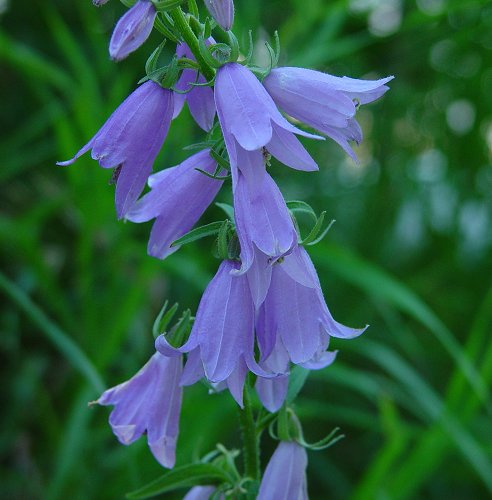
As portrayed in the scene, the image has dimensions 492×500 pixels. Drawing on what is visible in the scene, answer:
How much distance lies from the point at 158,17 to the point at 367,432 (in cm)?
161

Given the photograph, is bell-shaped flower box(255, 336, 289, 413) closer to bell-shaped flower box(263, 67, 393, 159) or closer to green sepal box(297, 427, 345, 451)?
green sepal box(297, 427, 345, 451)

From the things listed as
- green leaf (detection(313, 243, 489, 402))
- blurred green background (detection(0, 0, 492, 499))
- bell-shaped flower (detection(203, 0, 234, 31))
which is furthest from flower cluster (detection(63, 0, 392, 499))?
green leaf (detection(313, 243, 489, 402))

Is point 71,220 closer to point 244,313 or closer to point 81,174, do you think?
point 81,174

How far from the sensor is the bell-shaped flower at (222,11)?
32.7 inches

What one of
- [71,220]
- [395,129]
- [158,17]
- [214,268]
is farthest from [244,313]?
[395,129]

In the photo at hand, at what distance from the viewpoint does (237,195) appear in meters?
0.83

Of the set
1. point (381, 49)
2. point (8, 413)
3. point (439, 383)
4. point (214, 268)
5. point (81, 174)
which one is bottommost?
point (439, 383)

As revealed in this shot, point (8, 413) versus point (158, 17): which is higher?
point (158, 17)

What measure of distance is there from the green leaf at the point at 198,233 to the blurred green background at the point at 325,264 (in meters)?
0.47

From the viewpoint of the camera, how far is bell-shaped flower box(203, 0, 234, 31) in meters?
0.83

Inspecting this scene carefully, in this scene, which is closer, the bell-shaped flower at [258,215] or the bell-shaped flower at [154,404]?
the bell-shaped flower at [258,215]

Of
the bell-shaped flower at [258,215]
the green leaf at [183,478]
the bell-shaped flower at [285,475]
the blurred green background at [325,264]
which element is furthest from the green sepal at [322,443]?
the blurred green background at [325,264]

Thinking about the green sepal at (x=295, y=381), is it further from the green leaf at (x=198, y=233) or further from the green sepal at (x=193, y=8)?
the green sepal at (x=193, y=8)

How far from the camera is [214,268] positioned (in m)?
2.17
